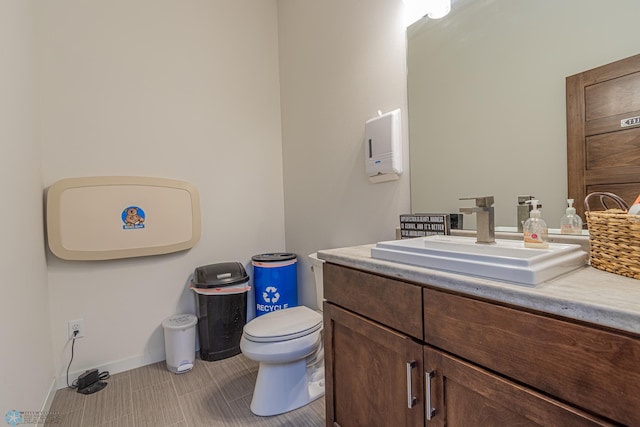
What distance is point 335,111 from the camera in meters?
2.02

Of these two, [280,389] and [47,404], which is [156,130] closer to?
[47,404]

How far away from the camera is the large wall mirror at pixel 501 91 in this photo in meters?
1.02

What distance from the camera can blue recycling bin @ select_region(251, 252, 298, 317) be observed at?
2.29m

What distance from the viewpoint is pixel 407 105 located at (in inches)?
61.6

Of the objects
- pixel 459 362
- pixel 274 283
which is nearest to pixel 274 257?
pixel 274 283

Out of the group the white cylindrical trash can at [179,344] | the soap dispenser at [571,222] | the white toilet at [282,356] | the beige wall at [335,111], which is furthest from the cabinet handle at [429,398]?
the white cylindrical trash can at [179,344]

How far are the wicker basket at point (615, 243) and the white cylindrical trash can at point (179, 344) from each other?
2.10m

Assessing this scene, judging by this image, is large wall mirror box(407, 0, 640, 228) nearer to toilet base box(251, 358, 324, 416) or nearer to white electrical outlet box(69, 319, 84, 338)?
toilet base box(251, 358, 324, 416)

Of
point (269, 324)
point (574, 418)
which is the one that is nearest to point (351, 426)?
point (269, 324)

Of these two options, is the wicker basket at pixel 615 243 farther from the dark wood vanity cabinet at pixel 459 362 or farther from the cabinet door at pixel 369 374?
the cabinet door at pixel 369 374

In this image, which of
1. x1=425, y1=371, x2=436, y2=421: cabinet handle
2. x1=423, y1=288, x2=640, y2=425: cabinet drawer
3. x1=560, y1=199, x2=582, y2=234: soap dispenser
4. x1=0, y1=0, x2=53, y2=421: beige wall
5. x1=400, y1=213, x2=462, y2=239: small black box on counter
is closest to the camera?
x1=423, y1=288, x2=640, y2=425: cabinet drawer

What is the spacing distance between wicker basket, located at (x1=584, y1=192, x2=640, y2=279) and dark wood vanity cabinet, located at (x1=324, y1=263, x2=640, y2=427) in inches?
12.6

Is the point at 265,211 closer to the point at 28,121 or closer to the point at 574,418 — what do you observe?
the point at 28,121

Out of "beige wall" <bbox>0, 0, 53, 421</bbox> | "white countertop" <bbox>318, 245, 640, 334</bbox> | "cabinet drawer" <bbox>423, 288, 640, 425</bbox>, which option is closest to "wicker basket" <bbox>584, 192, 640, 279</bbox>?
"white countertop" <bbox>318, 245, 640, 334</bbox>
